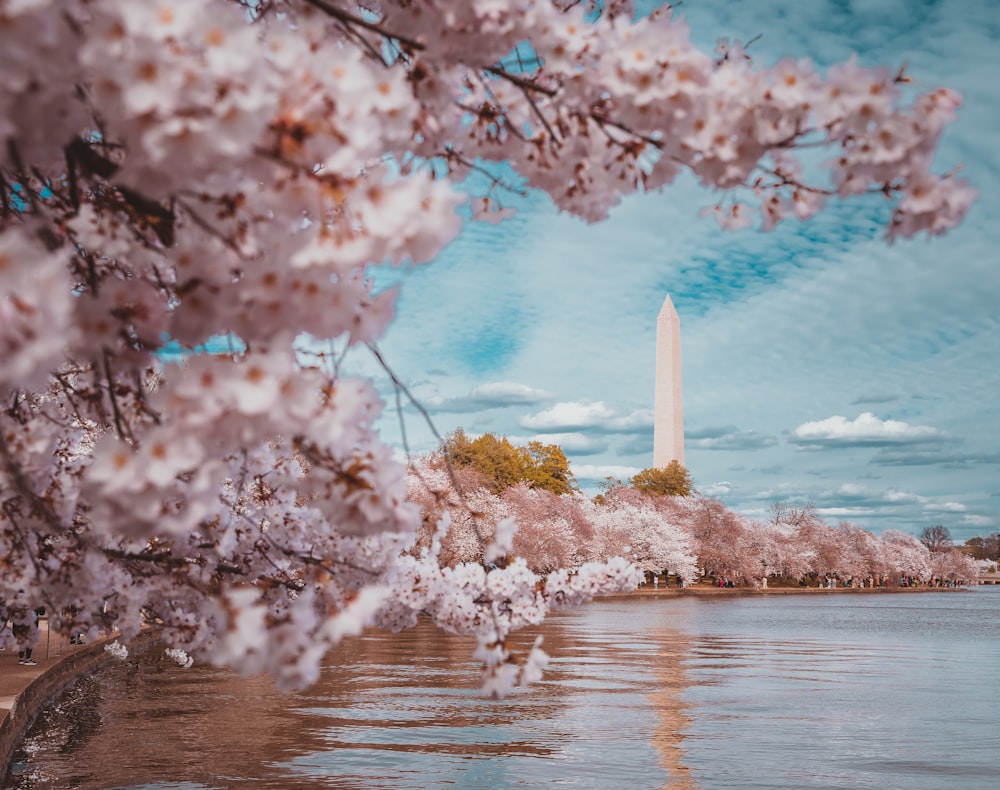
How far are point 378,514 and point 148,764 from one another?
10427 millimetres

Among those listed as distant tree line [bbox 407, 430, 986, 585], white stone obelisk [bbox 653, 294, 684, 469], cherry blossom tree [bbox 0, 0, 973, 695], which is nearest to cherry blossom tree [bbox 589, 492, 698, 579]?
distant tree line [bbox 407, 430, 986, 585]

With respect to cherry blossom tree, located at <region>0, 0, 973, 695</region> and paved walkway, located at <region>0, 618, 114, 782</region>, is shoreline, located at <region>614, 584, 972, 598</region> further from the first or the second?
cherry blossom tree, located at <region>0, 0, 973, 695</region>

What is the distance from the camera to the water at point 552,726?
36.5 ft

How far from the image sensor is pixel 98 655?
68.4 ft

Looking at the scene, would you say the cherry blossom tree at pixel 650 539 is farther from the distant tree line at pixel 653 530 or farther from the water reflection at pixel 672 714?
the water reflection at pixel 672 714

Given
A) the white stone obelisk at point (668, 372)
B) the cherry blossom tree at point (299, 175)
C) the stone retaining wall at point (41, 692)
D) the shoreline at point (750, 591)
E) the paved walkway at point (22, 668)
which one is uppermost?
the white stone obelisk at point (668, 372)

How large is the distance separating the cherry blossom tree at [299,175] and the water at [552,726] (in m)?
8.40

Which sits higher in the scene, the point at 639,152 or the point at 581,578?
the point at 639,152

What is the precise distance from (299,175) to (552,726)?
1290 centimetres

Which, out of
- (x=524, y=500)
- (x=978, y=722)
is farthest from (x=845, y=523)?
(x=978, y=722)

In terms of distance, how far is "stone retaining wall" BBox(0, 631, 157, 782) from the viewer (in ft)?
34.5

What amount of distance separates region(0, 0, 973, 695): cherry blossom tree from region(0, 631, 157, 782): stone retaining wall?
14.3ft

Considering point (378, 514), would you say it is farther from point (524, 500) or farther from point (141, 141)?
point (524, 500)

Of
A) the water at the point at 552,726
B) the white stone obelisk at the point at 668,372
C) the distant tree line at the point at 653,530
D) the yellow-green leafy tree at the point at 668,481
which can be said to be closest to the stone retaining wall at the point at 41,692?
the water at the point at 552,726
